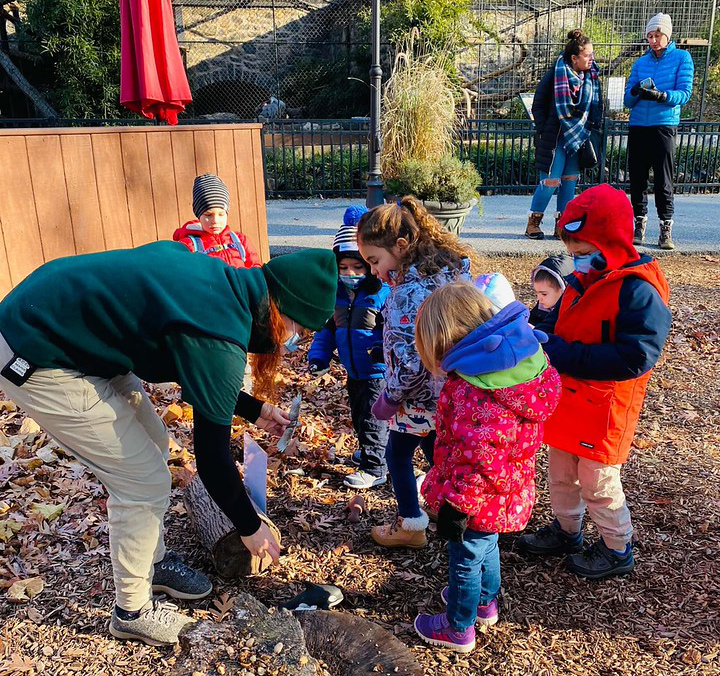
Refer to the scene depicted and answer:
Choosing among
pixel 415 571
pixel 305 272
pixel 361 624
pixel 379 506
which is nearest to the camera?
pixel 305 272

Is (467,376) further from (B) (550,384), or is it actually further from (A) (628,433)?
(A) (628,433)

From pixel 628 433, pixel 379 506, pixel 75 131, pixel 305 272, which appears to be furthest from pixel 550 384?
pixel 75 131

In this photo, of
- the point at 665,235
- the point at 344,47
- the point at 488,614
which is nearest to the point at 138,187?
the point at 488,614

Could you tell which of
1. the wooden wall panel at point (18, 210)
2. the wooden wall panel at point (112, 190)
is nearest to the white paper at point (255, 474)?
the wooden wall panel at point (18, 210)

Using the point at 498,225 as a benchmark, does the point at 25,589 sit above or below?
below

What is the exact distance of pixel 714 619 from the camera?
2.67m

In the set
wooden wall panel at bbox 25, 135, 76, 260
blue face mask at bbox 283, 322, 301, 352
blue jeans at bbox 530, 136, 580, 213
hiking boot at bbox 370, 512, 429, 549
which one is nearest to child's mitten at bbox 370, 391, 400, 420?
blue face mask at bbox 283, 322, 301, 352

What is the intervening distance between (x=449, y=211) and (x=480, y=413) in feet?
18.5

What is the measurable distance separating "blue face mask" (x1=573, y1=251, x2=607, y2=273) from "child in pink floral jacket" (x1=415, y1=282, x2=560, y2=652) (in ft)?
1.47

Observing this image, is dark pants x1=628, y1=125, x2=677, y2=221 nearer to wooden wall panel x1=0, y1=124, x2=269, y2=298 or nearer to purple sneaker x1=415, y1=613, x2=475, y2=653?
wooden wall panel x1=0, y1=124, x2=269, y2=298

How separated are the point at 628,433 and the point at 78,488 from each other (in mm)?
2666

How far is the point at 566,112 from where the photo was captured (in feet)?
25.8

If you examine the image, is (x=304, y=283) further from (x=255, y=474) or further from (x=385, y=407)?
(x=255, y=474)

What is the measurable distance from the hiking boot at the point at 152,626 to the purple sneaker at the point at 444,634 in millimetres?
849
